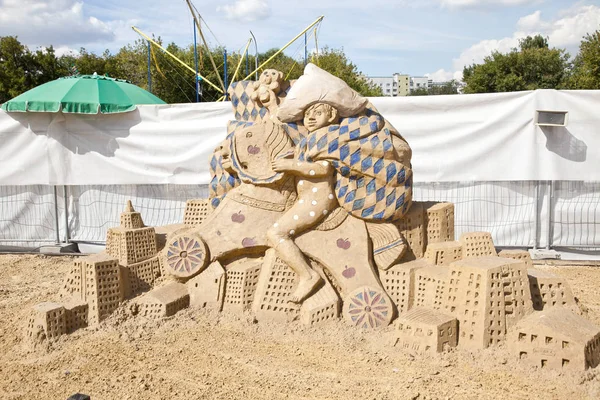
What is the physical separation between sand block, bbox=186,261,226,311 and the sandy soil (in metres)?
0.10

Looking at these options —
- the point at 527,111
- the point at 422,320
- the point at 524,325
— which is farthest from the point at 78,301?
the point at 527,111

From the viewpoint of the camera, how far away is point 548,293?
3.68 metres

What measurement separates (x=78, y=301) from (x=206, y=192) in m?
3.41

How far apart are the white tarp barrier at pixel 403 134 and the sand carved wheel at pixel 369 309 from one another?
3.14 metres

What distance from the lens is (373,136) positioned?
152 inches

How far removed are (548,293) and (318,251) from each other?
165 centimetres

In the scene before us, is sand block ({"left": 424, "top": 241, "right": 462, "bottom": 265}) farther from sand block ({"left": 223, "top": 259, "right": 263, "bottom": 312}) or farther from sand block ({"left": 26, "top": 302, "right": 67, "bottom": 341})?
sand block ({"left": 26, "top": 302, "right": 67, "bottom": 341})

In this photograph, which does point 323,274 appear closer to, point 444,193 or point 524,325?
point 524,325

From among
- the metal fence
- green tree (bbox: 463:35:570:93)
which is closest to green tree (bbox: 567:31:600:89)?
green tree (bbox: 463:35:570:93)

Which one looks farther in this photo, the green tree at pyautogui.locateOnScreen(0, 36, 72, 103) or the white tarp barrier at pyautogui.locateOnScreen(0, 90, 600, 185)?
the green tree at pyautogui.locateOnScreen(0, 36, 72, 103)

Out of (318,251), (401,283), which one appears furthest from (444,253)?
(318,251)

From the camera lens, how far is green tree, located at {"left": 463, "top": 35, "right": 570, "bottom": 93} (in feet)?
79.8

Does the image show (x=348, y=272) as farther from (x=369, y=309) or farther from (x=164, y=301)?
(x=164, y=301)

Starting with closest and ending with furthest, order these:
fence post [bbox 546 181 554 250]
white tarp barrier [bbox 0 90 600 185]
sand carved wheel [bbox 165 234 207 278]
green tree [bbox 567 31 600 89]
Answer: sand carved wheel [bbox 165 234 207 278], white tarp barrier [bbox 0 90 600 185], fence post [bbox 546 181 554 250], green tree [bbox 567 31 600 89]
